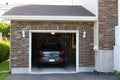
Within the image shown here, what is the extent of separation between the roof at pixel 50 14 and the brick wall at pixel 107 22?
53 cm

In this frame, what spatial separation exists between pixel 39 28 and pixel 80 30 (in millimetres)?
2334

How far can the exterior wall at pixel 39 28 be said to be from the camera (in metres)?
18.2

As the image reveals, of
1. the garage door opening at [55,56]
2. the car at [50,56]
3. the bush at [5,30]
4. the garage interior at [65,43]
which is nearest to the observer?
the garage door opening at [55,56]

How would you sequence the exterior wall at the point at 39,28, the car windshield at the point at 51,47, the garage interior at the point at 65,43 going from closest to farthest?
the exterior wall at the point at 39,28
the car windshield at the point at 51,47
the garage interior at the point at 65,43

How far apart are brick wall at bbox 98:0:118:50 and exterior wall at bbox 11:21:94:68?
40.4 inches

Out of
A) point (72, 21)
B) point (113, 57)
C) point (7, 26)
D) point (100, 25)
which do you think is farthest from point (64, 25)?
point (7, 26)

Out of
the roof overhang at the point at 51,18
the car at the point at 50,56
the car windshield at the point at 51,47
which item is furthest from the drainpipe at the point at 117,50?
the car windshield at the point at 51,47

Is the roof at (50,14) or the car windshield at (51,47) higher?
the roof at (50,14)

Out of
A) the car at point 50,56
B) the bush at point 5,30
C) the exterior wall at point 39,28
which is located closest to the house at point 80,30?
the exterior wall at point 39,28

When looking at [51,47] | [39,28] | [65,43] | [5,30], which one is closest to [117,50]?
[39,28]

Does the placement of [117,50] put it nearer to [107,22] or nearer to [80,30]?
[107,22]

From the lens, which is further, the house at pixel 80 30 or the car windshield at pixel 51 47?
the car windshield at pixel 51 47

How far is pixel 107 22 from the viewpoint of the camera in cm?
1767

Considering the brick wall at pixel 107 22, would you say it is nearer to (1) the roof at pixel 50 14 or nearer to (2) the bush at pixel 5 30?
(1) the roof at pixel 50 14
